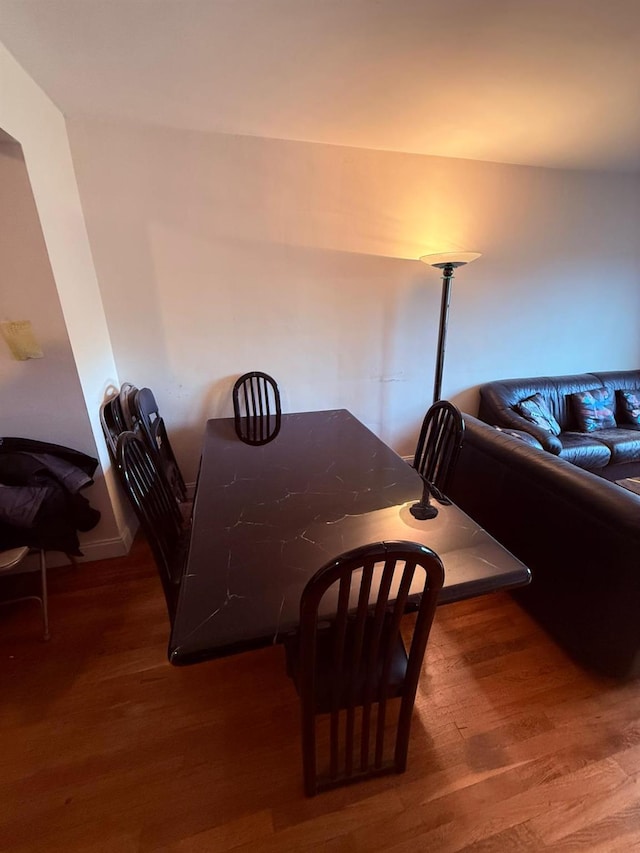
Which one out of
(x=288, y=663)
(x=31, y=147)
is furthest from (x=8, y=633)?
(x=31, y=147)

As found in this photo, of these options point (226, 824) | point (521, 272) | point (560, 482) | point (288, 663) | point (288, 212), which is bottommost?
point (226, 824)

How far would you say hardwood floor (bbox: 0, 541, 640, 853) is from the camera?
1.08 meters

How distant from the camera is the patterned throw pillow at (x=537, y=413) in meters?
2.91

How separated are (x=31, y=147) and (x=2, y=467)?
57.5 inches

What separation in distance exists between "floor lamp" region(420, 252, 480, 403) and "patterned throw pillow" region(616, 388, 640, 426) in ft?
5.72

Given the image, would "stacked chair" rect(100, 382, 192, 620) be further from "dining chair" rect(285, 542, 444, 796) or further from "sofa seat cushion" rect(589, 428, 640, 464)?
"sofa seat cushion" rect(589, 428, 640, 464)

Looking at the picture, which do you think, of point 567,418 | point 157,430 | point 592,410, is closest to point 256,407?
point 157,430

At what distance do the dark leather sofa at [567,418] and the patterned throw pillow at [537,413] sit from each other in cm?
4

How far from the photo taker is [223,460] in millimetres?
1765

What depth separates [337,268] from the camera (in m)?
2.64

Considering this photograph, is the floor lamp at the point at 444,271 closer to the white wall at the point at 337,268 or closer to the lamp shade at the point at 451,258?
the lamp shade at the point at 451,258

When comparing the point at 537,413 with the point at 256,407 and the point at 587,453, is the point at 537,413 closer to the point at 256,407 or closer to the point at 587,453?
the point at 587,453

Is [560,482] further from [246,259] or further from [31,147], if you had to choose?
[31,147]

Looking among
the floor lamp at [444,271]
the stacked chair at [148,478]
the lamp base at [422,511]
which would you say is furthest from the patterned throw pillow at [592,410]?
the stacked chair at [148,478]
